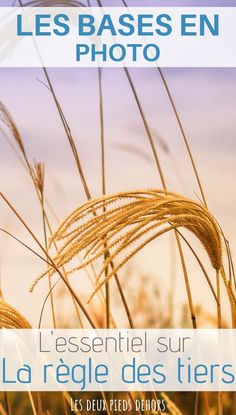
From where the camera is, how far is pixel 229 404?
2057 mm

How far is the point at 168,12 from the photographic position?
76.7 inches

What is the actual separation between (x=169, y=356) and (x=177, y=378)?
2.6 inches

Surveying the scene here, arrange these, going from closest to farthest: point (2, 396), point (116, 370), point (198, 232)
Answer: point (198, 232)
point (116, 370)
point (2, 396)

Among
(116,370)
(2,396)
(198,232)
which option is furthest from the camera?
(2,396)

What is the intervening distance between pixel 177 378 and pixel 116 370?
A: 0.55 feet

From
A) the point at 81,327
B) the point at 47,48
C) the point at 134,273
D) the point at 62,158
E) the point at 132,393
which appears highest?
the point at 47,48

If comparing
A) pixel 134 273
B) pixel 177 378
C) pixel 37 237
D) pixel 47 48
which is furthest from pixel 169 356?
pixel 47 48

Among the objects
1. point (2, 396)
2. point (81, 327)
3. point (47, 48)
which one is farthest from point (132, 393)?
point (47, 48)

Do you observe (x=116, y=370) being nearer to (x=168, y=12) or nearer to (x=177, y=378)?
(x=177, y=378)

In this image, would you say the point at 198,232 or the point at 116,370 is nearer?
the point at 198,232

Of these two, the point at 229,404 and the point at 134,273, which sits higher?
the point at 134,273
